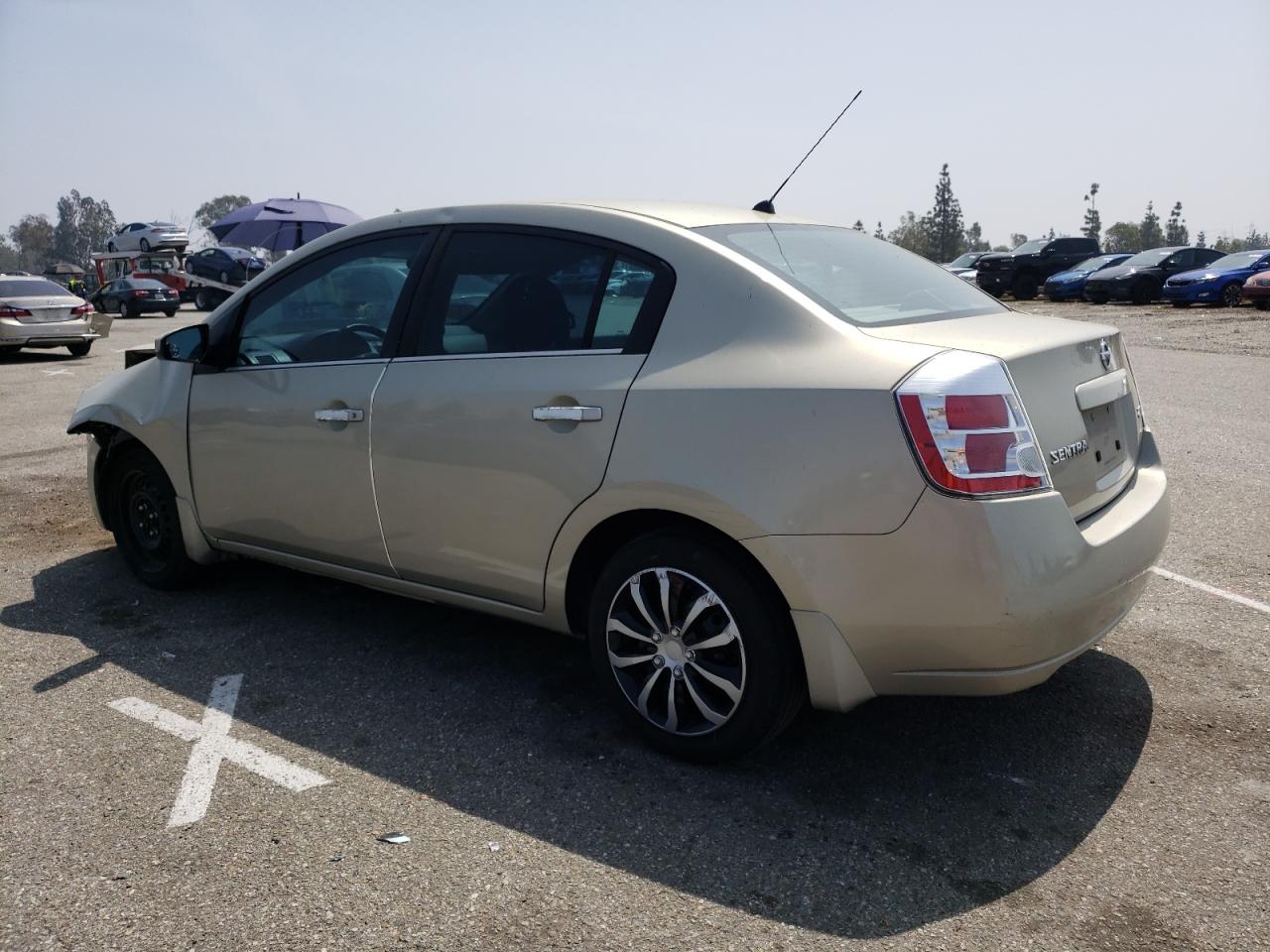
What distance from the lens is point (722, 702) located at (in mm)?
3154

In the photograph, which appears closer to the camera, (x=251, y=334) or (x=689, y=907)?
(x=689, y=907)

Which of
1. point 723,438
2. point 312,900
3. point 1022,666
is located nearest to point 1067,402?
point 1022,666

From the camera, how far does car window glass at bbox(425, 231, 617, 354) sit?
3.44 metres

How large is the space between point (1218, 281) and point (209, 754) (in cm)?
2797

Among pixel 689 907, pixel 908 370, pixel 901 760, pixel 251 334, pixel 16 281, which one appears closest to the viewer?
pixel 689 907

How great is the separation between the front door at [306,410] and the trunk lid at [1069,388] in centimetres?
188

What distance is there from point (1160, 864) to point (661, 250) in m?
2.18

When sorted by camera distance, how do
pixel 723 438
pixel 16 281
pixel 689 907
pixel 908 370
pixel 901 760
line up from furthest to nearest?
pixel 16 281, pixel 901 760, pixel 723 438, pixel 908 370, pixel 689 907

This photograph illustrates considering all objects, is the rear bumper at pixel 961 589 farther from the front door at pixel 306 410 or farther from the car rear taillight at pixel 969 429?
the front door at pixel 306 410

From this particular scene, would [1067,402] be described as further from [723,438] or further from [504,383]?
[504,383]

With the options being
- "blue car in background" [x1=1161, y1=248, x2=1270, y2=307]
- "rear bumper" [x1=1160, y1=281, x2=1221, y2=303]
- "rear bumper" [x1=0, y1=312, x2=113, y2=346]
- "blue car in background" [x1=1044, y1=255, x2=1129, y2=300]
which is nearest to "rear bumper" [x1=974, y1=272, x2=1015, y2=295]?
"blue car in background" [x1=1044, y1=255, x2=1129, y2=300]

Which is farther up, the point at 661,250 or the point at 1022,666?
the point at 661,250

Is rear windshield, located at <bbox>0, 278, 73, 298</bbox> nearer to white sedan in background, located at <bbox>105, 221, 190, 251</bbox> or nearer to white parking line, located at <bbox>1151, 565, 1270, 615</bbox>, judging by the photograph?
white parking line, located at <bbox>1151, 565, 1270, 615</bbox>

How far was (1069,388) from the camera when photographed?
3.08 metres
